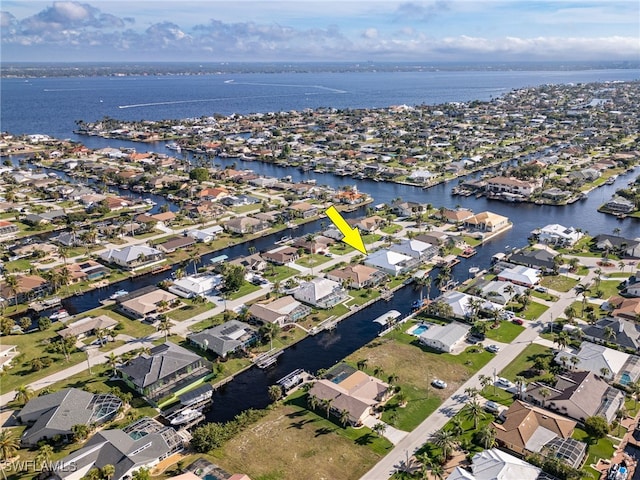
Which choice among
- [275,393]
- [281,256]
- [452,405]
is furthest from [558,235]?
[275,393]

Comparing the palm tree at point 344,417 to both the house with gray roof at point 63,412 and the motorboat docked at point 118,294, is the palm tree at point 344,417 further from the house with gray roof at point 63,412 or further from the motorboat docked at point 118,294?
the motorboat docked at point 118,294

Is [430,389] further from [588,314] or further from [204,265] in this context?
[204,265]

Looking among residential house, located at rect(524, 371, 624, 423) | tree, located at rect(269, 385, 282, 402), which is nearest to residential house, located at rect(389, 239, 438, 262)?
residential house, located at rect(524, 371, 624, 423)

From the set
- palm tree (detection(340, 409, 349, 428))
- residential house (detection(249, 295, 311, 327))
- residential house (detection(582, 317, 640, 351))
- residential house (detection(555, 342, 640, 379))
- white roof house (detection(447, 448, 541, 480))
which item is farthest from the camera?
residential house (detection(249, 295, 311, 327))

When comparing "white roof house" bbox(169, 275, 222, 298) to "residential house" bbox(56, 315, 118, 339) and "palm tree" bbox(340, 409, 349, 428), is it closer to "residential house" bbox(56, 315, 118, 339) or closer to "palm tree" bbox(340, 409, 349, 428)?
"residential house" bbox(56, 315, 118, 339)

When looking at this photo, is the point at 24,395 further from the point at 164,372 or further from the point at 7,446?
Result: the point at 164,372

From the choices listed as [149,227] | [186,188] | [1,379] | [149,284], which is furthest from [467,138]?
[1,379]
